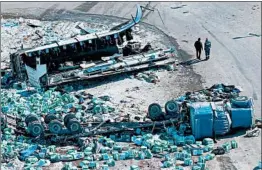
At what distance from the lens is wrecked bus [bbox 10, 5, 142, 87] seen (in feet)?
87.6

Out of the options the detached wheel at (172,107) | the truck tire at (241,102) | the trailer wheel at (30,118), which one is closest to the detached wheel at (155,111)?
the detached wheel at (172,107)

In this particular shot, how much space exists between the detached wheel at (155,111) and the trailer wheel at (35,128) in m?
3.83

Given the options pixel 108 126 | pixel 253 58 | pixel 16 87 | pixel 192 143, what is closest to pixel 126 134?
pixel 108 126

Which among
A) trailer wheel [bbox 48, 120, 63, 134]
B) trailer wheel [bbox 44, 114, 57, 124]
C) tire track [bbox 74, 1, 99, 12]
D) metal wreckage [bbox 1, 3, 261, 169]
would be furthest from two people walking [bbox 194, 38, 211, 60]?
tire track [bbox 74, 1, 99, 12]

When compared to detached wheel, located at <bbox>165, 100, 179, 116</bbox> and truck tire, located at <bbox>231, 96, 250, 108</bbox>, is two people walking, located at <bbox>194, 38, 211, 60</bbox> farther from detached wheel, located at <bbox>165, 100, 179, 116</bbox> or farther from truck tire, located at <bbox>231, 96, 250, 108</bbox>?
truck tire, located at <bbox>231, 96, 250, 108</bbox>

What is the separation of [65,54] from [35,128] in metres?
6.67

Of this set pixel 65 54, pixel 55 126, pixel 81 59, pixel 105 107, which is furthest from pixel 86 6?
pixel 55 126

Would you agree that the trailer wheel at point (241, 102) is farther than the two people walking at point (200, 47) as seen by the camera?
No

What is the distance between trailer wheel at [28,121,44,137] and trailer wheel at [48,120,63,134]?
307 millimetres

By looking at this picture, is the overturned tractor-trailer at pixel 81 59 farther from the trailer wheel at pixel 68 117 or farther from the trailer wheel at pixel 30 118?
the trailer wheel at pixel 68 117

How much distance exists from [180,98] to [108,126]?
3533 mm

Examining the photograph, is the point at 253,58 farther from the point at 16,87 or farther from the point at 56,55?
the point at 16,87

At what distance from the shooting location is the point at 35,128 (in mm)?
21938

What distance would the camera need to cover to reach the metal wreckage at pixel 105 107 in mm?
21609
